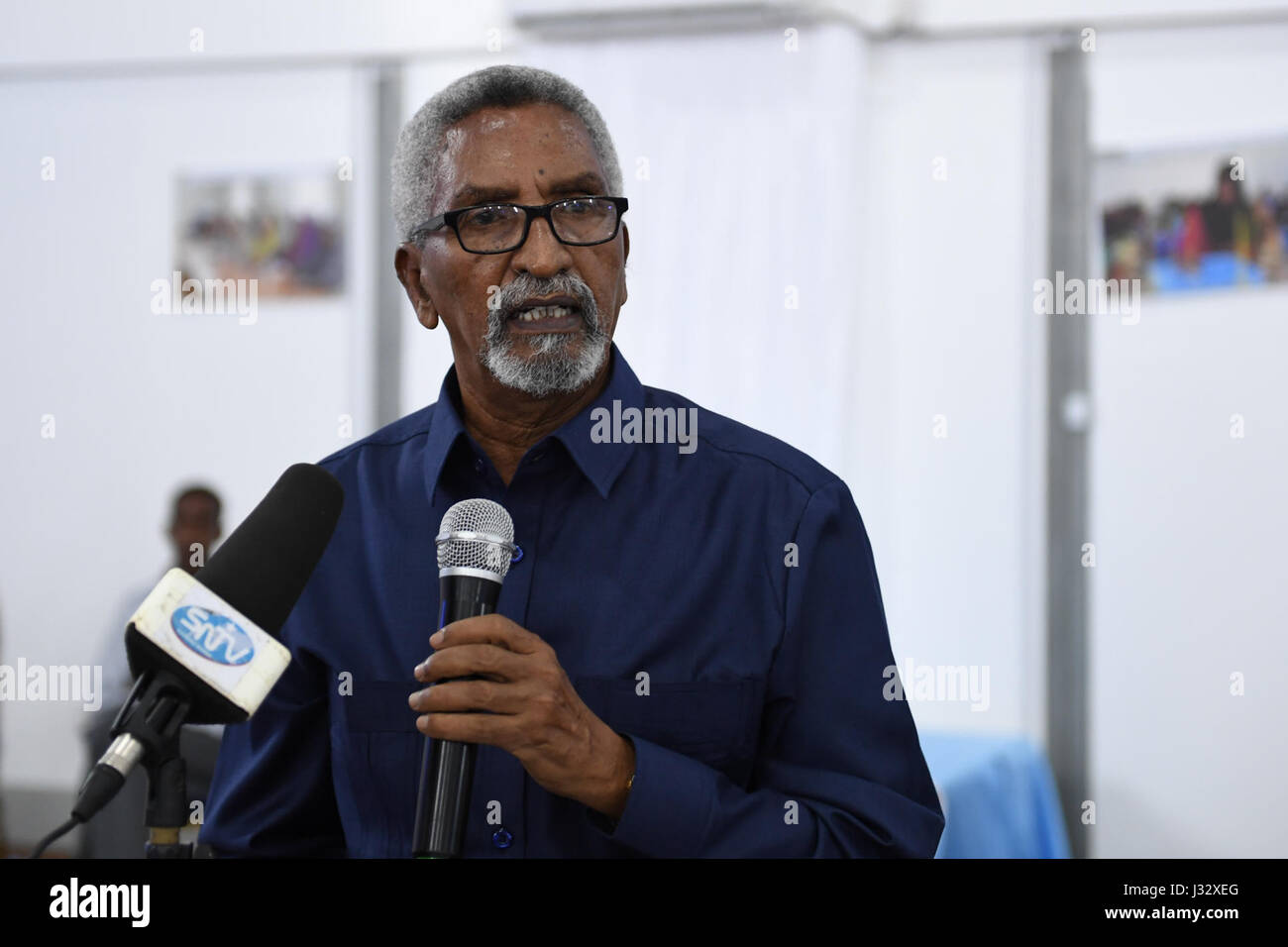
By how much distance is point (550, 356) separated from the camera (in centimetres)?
124

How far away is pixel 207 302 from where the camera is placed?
4348 millimetres

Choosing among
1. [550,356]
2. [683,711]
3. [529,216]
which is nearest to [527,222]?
[529,216]

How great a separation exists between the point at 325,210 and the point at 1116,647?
106 inches

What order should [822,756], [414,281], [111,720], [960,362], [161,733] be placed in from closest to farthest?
[161,733] < [822,756] < [414,281] < [111,720] < [960,362]

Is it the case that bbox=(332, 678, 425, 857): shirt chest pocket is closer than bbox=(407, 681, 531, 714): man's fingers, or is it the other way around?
bbox=(407, 681, 531, 714): man's fingers

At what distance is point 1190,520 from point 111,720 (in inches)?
113

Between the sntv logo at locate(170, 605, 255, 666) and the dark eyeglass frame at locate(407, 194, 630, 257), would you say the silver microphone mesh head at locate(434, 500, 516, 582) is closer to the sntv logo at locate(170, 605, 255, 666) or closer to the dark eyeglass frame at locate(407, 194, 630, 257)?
the sntv logo at locate(170, 605, 255, 666)

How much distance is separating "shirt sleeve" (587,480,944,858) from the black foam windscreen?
0.94ft

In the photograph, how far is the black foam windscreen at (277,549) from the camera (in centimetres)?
91

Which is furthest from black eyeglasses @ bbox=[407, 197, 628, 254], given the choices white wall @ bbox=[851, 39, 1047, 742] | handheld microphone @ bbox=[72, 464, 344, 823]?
white wall @ bbox=[851, 39, 1047, 742]

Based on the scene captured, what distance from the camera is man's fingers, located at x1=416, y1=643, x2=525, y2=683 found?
A: 889 millimetres

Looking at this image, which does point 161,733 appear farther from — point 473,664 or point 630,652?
point 630,652

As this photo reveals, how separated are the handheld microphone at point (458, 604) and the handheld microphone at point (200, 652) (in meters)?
0.11

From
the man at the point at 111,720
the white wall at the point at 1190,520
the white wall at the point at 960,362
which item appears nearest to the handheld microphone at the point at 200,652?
the man at the point at 111,720
